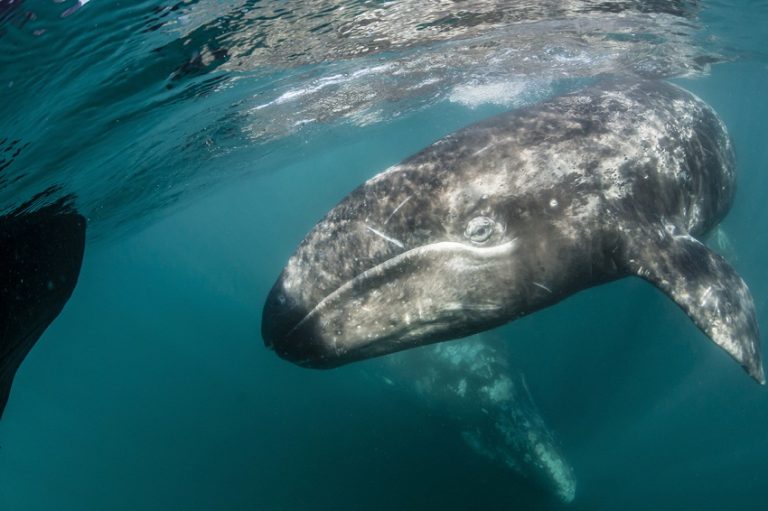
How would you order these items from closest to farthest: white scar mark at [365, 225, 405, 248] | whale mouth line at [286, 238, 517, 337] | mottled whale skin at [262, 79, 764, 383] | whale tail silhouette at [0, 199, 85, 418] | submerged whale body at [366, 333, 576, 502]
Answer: mottled whale skin at [262, 79, 764, 383], whale mouth line at [286, 238, 517, 337], white scar mark at [365, 225, 405, 248], whale tail silhouette at [0, 199, 85, 418], submerged whale body at [366, 333, 576, 502]

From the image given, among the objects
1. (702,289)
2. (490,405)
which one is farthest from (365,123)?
(702,289)

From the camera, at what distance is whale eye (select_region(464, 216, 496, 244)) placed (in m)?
4.46

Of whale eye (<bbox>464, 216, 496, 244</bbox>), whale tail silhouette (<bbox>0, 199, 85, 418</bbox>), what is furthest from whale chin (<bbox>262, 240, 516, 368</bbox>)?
whale tail silhouette (<bbox>0, 199, 85, 418</bbox>)

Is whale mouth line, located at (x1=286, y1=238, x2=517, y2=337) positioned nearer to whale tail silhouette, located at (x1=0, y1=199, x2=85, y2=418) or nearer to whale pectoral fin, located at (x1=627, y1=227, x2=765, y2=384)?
whale pectoral fin, located at (x1=627, y1=227, x2=765, y2=384)

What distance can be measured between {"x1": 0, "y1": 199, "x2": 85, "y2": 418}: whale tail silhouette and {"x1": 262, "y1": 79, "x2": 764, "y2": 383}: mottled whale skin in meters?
5.03

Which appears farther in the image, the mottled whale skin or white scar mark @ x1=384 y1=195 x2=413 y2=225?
white scar mark @ x1=384 y1=195 x2=413 y2=225

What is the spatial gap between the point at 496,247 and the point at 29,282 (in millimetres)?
7908

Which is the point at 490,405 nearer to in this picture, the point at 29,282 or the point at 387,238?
the point at 387,238

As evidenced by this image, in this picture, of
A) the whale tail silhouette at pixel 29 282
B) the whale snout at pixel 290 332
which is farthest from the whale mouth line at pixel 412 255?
the whale tail silhouette at pixel 29 282

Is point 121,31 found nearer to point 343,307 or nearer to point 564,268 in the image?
point 343,307

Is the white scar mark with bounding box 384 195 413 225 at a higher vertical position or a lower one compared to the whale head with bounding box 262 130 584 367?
higher

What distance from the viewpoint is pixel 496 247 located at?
4449 mm

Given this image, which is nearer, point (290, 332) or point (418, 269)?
point (418, 269)

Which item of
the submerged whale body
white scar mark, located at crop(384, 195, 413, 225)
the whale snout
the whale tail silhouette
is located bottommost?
the submerged whale body
